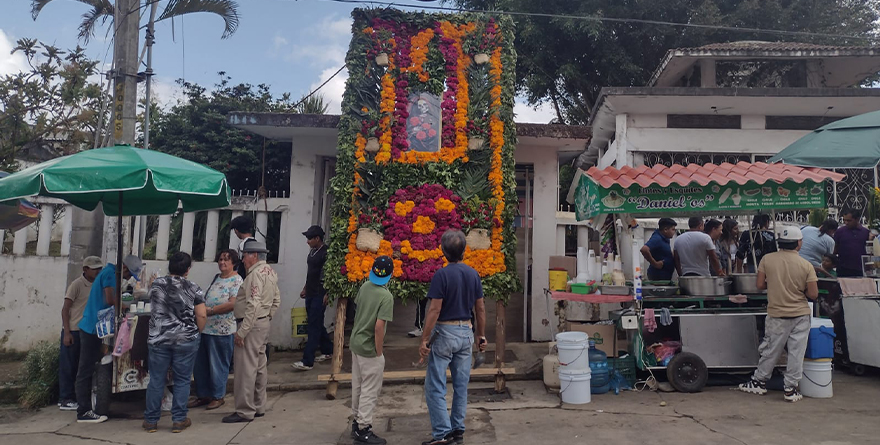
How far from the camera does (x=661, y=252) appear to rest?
727cm

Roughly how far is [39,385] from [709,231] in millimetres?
8223

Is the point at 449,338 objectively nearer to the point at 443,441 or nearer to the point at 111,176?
the point at 443,441

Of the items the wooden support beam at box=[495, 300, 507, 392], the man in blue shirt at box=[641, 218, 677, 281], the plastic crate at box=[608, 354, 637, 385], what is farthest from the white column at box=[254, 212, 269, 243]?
the man in blue shirt at box=[641, 218, 677, 281]

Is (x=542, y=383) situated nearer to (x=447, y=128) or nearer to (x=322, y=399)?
(x=322, y=399)

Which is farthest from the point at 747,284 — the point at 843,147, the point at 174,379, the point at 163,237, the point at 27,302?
the point at 27,302

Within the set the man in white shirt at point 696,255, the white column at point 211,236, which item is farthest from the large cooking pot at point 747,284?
the white column at point 211,236

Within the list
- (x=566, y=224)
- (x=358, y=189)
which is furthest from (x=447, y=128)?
(x=566, y=224)

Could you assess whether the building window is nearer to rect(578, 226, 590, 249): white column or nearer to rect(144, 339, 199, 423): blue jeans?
rect(578, 226, 590, 249): white column

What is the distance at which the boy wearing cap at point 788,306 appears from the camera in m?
5.74

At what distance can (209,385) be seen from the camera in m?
5.97

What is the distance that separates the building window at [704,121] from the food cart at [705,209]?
392 cm

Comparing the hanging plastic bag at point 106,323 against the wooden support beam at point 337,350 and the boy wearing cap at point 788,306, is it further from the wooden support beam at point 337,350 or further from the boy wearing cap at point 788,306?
the boy wearing cap at point 788,306

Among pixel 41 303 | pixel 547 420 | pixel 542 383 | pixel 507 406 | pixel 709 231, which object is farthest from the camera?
pixel 41 303

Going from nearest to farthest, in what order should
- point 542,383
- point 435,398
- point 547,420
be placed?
point 435,398
point 547,420
point 542,383
